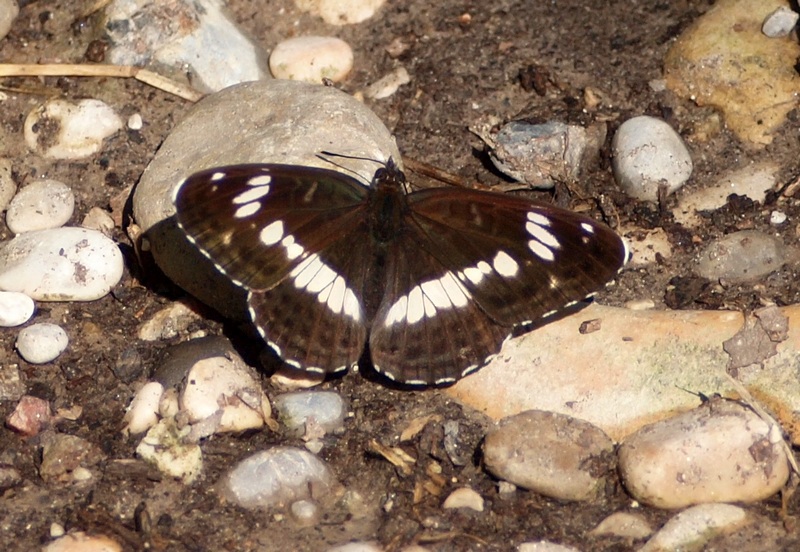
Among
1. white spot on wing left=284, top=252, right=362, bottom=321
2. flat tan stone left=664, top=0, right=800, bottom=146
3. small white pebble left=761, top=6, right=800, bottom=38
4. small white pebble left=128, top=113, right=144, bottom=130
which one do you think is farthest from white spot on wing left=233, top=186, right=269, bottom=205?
small white pebble left=761, top=6, right=800, bottom=38

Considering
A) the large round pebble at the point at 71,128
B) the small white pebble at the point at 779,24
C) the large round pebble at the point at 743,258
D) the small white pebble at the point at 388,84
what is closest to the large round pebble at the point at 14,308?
the large round pebble at the point at 71,128

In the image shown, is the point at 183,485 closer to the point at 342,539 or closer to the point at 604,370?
the point at 342,539

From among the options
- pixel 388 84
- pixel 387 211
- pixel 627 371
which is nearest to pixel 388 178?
pixel 387 211

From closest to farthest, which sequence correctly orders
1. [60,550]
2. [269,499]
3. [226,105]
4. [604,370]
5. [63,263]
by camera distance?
[60,550] < [269,499] < [604,370] < [63,263] < [226,105]

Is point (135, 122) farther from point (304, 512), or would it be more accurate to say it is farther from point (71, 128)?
point (304, 512)

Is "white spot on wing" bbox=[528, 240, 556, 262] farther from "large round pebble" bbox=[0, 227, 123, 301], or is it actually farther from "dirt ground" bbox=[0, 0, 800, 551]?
"large round pebble" bbox=[0, 227, 123, 301]

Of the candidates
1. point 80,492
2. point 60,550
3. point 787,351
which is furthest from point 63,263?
point 787,351

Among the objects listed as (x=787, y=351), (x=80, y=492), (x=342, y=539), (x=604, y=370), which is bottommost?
(x=80, y=492)

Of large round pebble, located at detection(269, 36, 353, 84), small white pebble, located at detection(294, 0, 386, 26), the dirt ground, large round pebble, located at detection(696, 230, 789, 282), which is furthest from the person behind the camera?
small white pebble, located at detection(294, 0, 386, 26)
